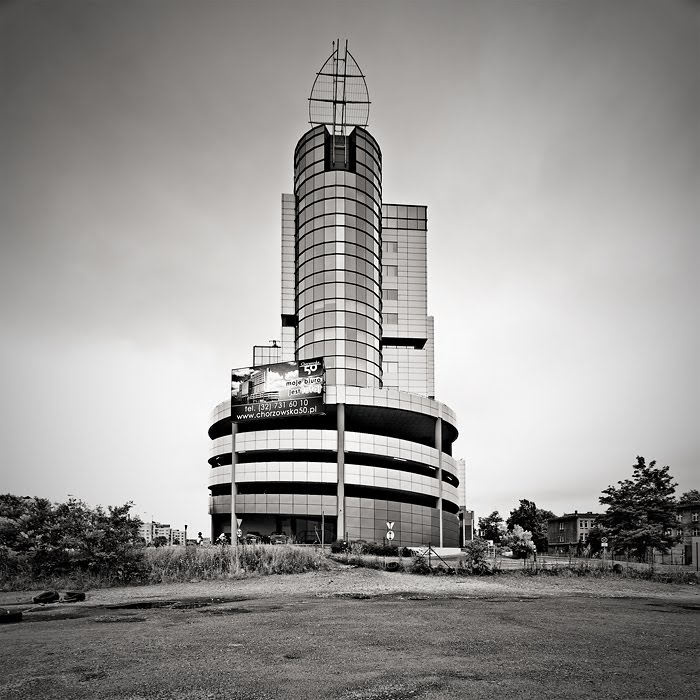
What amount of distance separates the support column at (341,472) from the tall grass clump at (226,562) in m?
35.5

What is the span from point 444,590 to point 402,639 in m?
13.7

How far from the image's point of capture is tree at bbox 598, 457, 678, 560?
56750mm

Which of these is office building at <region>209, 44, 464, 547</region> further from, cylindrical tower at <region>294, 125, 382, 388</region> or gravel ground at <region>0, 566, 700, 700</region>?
gravel ground at <region>0, 566, 700, 700</region>

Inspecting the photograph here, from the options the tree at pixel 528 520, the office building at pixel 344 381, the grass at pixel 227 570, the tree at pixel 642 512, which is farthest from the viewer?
the tree at pixel 528 520

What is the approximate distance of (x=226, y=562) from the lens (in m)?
34.4

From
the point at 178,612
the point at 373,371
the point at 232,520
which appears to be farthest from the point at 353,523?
the point at 178,612

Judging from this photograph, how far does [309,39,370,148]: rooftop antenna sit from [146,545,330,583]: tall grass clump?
71.5 m

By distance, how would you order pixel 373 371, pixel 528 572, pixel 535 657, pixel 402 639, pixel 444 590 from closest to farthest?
pixel 535 657
pixel 402 639
pixel 444 590
pixel 528 572
pixel 373 371

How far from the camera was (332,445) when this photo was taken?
76188 millimetres

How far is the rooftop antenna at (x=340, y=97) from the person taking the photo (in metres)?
94.8

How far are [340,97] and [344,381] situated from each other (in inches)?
1763

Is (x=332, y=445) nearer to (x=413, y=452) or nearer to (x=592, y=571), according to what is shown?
(x=413, y=452)

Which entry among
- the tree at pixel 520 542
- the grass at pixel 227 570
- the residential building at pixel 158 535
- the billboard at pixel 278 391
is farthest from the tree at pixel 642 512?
the residential building at pixel 158 535

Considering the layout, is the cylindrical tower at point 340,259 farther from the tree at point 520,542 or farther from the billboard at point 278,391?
the tree at point 520,542
